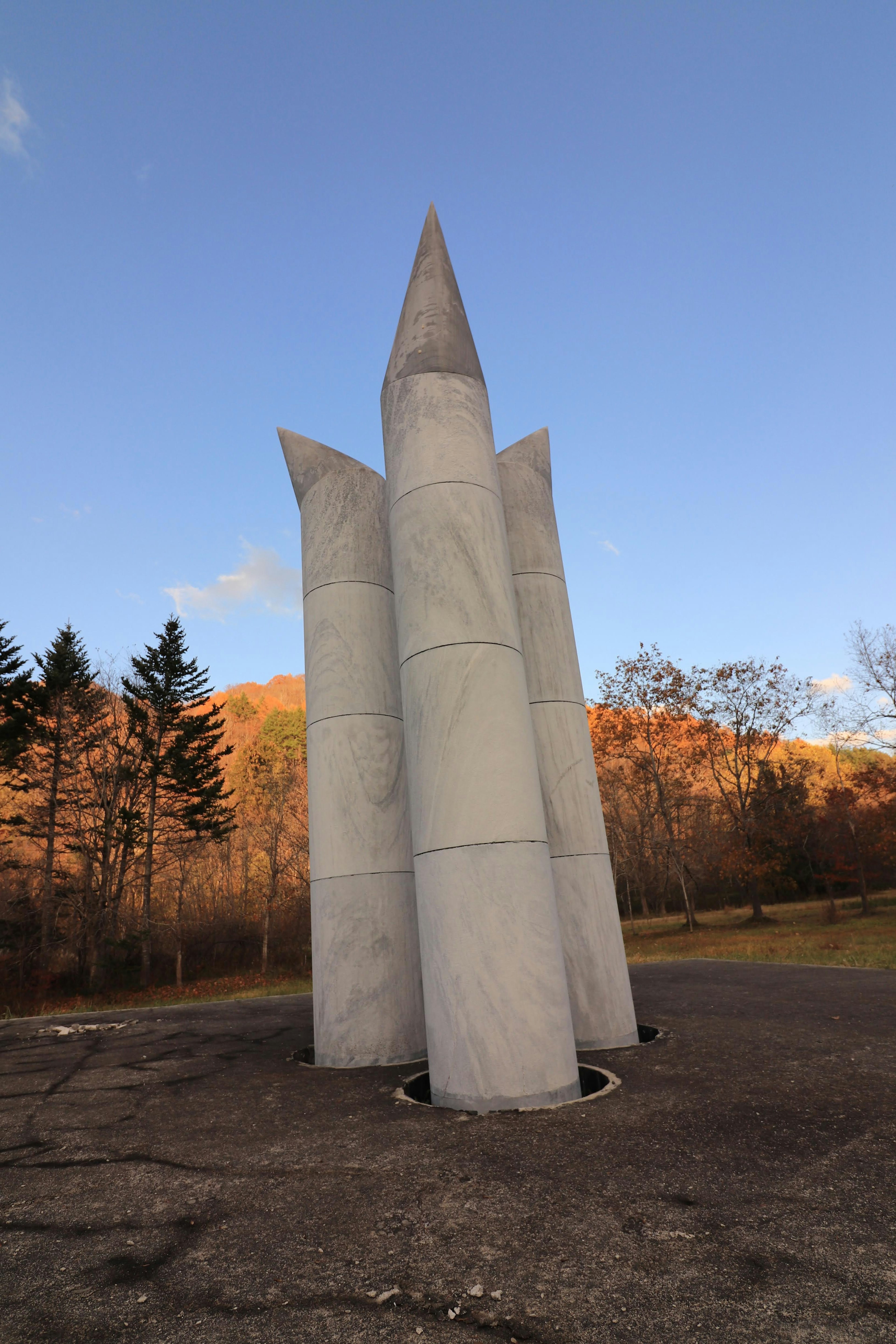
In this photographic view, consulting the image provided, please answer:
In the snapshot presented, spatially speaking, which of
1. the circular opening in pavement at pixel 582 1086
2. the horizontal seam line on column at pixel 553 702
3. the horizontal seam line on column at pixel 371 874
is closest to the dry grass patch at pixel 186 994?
the horizontal seam line on column at pixel 371 874

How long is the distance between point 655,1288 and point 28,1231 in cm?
319

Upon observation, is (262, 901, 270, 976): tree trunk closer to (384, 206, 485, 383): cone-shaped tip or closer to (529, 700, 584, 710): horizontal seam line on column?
(529, 700, 584, 710): horizontal seam line on column

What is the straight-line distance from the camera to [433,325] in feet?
26.5

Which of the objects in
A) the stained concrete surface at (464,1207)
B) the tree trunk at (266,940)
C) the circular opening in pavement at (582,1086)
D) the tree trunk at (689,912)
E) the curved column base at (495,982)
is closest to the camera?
the stained concrete surface at (464,1207)

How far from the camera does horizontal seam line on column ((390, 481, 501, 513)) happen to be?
23.7 feet

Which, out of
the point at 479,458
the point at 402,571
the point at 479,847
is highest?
the point at 479,458

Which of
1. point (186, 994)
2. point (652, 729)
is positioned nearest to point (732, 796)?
point (652, 729)

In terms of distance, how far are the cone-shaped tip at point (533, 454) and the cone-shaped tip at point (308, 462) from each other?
2005mm

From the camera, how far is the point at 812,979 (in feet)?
35.5

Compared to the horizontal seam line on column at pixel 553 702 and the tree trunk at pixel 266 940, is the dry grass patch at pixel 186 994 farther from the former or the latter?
the horizontal seam line on column at pixel 553 702

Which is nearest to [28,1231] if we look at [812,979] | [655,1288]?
[655,1288]

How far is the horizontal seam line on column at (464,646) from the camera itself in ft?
22.0

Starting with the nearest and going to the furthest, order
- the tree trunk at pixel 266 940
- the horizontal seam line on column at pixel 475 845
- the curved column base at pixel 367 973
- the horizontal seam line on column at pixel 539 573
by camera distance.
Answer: the horizontal seam line on column at pixel 475 845 < the curved column base at pixel 367 973 < the horizontal seam line on column at pixel 539 573 < the tree trunk at pixel 266 940

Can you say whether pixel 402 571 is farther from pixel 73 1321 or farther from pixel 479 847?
pixel 73 1321
